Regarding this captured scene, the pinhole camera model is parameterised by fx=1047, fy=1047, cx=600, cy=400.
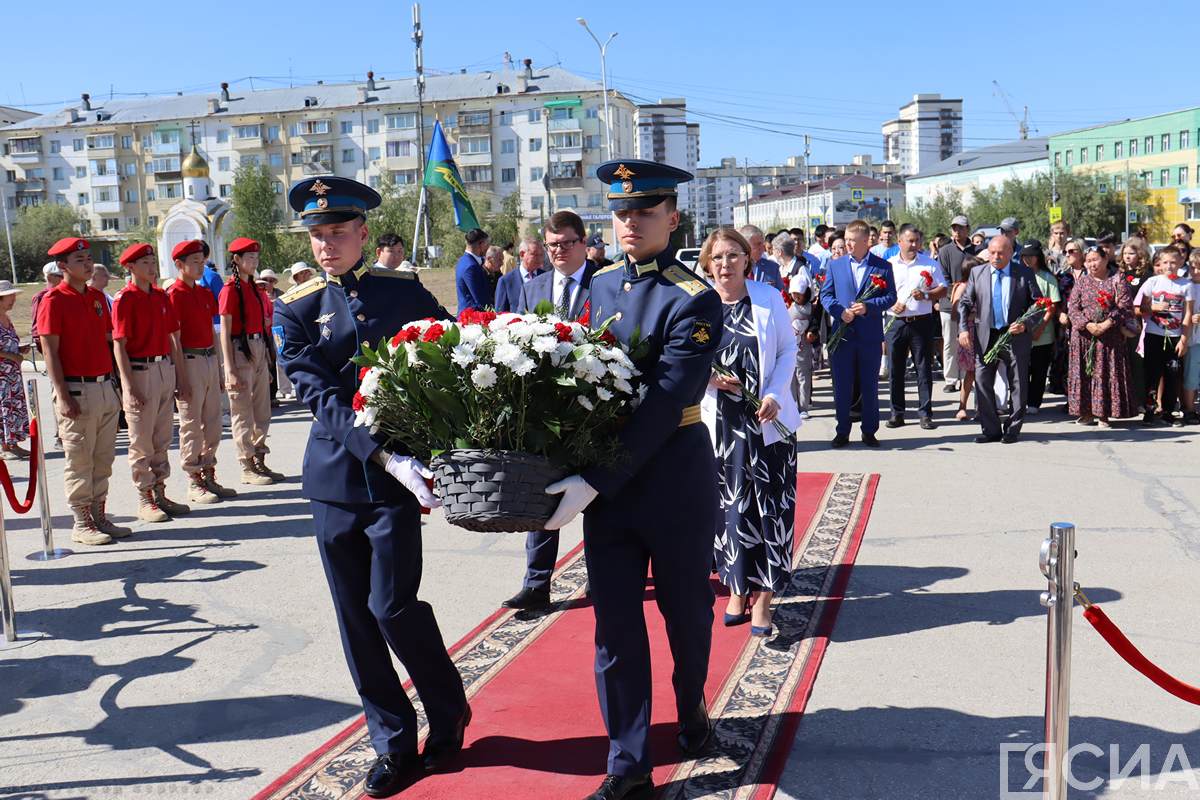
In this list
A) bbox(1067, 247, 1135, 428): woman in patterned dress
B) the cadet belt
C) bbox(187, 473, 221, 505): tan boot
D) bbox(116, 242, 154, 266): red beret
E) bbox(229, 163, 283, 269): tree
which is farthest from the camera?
bbox(229, 163, 283, 269): tree

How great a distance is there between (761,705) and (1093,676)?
1.51 metres

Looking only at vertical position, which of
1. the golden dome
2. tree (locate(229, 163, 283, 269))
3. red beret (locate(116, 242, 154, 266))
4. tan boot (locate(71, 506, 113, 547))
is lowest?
tan boot (locate(71, 506, 113, 547))

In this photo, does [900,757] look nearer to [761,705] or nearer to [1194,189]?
[761,705]

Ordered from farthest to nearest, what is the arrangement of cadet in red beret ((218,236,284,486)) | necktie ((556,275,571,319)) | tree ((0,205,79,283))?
tree ((0,205,79,283)) → cadet in red beret ((218,236,284,486)) → necktie ((556,275,571,319))

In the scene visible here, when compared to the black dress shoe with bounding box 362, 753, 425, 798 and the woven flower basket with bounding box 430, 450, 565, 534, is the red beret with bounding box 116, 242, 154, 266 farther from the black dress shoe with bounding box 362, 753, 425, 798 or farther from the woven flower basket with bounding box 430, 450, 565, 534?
the woven flower basket with bounding box 430, 450, 565, 534

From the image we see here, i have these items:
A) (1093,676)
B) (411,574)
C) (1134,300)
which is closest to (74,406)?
(411,574)

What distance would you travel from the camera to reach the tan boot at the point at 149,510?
830 centimetres

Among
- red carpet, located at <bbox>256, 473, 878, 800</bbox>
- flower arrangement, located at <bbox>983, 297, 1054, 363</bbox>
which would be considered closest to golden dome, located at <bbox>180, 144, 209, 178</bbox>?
flower arrangement, located at <bbox>983, 297, 1054, 363</bbox>

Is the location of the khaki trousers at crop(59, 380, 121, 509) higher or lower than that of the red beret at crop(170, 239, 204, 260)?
lower

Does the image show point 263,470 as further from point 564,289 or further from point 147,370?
point 564,289

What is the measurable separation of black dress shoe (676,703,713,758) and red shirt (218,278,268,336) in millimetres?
Answer: 6859

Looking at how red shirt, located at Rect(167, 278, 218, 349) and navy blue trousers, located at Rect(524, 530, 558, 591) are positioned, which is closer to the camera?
navy blue trousers, located at Rect(524, 530, 558, 591)

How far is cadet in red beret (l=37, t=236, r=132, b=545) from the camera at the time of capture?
7539 mm

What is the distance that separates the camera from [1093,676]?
463 cm
